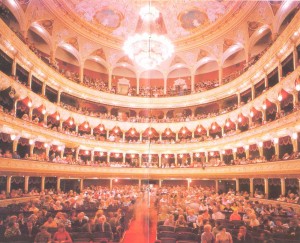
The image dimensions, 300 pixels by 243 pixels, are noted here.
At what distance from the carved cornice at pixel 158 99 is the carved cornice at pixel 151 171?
22.1ft

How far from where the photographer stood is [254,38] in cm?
2392

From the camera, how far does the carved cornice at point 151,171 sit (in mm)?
14398

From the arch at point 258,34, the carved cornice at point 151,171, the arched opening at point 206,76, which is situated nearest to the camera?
the carved cornice at point 151,171

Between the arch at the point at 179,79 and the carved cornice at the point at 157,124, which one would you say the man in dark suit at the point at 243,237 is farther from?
the arch at the point at 179,79

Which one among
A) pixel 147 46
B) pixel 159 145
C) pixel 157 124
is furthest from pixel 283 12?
pixel 159 145

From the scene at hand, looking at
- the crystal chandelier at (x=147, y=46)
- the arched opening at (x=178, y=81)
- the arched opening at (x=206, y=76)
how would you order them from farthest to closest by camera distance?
1. the arched opening at (x=178, y=81)
2. the arched opening at (x=206, y=76)
3. the crystal chandelier at (x=147, y=46)

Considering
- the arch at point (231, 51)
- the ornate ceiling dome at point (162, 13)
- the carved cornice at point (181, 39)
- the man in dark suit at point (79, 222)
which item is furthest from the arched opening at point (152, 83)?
the man in dark suit at point (79, 222)

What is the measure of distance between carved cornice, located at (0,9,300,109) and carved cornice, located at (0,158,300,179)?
675cm

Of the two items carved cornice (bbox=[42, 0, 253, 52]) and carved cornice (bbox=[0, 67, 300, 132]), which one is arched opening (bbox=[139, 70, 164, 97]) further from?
carved cornice (bbox=[42, 0, 253, 52])

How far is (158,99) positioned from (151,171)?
8.19 m

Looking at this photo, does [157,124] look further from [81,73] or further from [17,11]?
[17,11]

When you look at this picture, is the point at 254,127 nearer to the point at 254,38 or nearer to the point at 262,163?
the point at 262,163

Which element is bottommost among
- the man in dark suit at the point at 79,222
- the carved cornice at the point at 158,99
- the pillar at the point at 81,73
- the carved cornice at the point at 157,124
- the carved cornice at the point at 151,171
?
the man in dark suit at the point at 79,222

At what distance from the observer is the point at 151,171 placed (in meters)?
28.9
